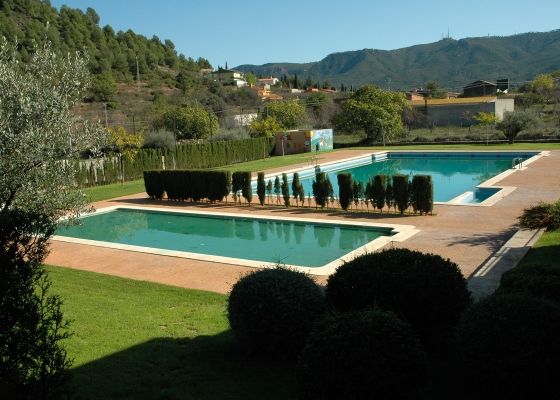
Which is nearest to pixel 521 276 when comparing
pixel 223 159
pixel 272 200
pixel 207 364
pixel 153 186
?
pixel 207 364

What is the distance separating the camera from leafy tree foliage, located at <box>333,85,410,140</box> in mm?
40656

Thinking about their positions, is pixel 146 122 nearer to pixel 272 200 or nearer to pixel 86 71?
pixel 272 200

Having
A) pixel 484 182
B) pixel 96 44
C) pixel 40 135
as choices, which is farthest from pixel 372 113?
pixel 96 44

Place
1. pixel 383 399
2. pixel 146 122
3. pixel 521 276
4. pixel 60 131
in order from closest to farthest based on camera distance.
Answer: pixel 383 399
pixel 521 276
pixel 60 131
pixel 146 122

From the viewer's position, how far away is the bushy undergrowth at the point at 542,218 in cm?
1080

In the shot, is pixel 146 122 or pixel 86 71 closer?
pixel 86 71

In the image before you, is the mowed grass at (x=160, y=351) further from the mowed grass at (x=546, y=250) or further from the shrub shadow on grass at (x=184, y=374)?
the mowed grass at (x=546, y=250)

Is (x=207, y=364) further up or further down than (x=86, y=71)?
further down

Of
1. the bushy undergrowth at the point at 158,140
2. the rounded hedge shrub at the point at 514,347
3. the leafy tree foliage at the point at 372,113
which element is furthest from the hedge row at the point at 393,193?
the leafy tree foliage at the point at 372,113

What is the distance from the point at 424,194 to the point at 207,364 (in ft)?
34.1

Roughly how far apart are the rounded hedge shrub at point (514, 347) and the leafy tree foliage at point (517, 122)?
3358 cm

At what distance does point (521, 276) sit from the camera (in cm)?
491

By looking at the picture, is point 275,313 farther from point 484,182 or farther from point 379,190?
point 484,182

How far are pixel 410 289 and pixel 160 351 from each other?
2602 millimetres
